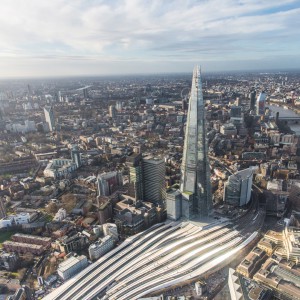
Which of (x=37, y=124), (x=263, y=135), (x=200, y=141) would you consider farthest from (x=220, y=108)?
(x=200, y=141)

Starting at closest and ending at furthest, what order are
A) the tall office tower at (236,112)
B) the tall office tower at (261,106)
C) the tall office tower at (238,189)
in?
the tall office tower at (238,189) < the tall office tower at (236,112) < the tall office tower at (261,106)

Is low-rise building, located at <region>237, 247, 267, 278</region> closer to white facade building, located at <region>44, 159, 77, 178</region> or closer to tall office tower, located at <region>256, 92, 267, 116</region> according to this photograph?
white facade building, located at <region>44, 159, 77, 178</region>

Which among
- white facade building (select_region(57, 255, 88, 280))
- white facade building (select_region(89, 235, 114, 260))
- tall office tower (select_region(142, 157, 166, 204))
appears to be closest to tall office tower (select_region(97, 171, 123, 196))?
tall office tower (select_region(142, 157, 166, 204))

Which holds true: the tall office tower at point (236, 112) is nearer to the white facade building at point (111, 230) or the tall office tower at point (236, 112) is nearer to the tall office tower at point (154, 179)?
the tall office tower at point (154, 179)

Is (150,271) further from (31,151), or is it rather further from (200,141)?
(31,151)

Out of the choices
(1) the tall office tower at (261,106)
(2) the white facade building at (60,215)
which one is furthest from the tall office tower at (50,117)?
(1) the tall office tower at (261,106)

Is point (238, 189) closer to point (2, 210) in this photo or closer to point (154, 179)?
point (154, 179)
